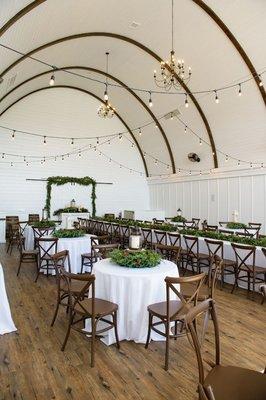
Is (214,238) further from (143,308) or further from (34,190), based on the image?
(34,190)

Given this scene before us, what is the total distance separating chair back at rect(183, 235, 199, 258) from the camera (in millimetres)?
5957

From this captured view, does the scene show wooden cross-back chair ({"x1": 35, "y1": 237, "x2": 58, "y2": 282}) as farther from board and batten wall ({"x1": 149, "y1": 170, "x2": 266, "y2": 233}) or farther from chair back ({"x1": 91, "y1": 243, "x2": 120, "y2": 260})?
board and batten wall ({"x1": 149, "y1": 170, "x2": 266, "y2": 233})

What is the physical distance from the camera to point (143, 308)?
3.30 meters

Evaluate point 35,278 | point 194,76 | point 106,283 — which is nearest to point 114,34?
point 194,76

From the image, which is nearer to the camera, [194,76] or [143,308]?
[143,308]

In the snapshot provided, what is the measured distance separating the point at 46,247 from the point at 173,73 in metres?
5.00

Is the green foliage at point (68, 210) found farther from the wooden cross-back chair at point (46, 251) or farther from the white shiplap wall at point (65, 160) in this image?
the wooden cross-back chair at point (46, 251)

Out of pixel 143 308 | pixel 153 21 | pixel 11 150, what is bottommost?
pixel 143 308

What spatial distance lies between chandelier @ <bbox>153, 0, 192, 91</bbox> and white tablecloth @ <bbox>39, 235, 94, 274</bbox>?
13.0 feet

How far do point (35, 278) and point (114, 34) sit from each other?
306 inches

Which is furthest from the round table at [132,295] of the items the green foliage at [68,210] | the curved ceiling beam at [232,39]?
the green foliage at [68,210]

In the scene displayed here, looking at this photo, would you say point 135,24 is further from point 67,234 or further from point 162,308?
point 162,308

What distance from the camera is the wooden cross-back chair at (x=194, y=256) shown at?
5895mm

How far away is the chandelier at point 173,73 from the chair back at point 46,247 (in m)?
Answer: 4.16
